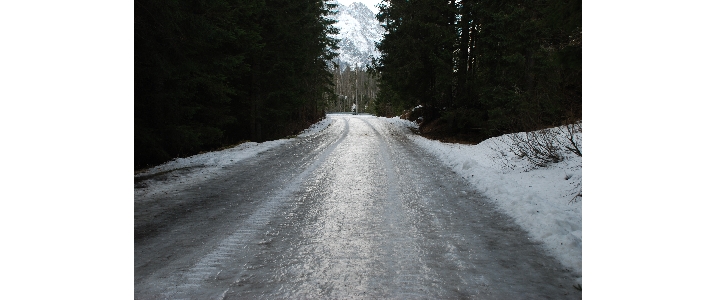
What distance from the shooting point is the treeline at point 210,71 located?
743 cm

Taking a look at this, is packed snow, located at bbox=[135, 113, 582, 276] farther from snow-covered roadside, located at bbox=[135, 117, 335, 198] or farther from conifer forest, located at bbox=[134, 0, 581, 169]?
conifer forest, located at bbox=[134, 0, 581, 169]

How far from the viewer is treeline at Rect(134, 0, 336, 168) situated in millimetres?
7434

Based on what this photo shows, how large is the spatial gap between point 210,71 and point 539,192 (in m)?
10.3

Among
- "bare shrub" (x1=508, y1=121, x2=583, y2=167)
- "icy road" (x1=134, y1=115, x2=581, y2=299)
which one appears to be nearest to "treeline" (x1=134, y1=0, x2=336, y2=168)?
"icy road" (x1=134, y1=115, x2=581, y2=299)

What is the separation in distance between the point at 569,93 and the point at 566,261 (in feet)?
31.7

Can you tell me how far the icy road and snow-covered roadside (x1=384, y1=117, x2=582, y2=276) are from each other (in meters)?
0.23

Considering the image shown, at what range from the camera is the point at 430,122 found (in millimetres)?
26672

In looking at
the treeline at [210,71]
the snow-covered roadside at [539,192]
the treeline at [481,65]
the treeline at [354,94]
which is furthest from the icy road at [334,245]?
the treeline at [354,94]

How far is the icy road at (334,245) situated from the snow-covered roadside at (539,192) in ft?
0.76

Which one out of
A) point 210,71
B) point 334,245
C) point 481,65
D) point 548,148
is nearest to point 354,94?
point 481,65

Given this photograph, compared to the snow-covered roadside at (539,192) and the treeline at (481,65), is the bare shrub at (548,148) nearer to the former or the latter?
the snow-covered roadside at (539,192)

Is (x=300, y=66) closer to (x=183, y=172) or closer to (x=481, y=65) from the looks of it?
(x=481, y=65)
